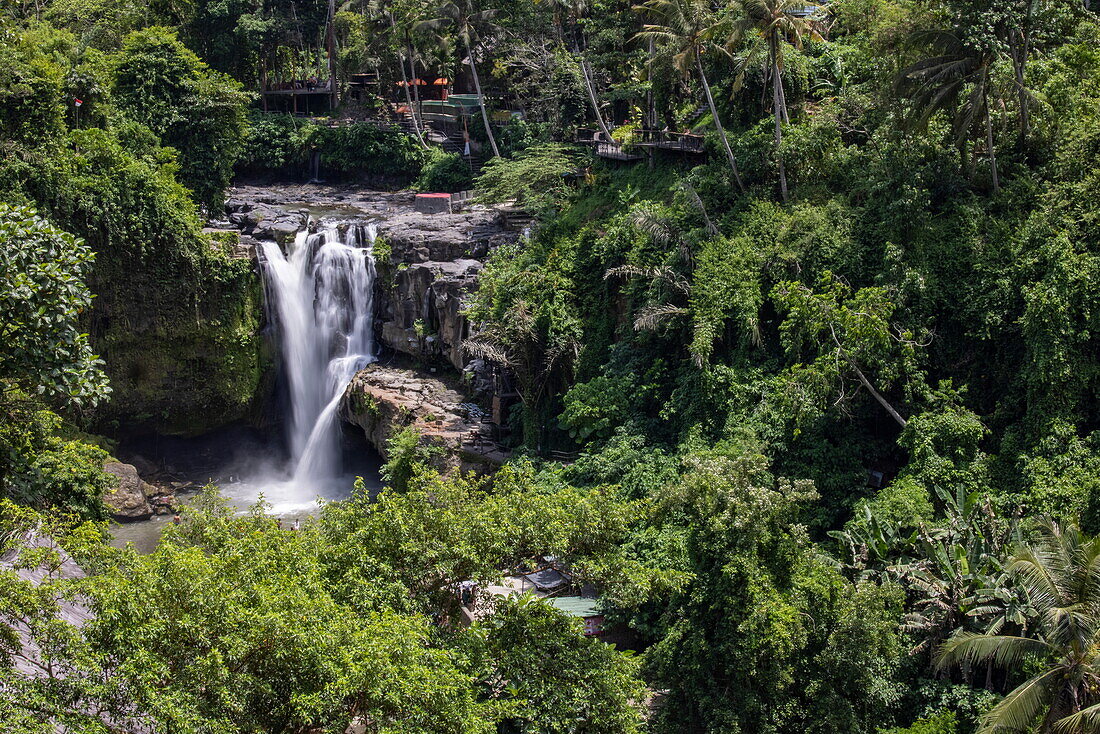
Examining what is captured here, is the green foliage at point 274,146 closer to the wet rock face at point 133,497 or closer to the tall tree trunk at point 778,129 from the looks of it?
the wet rock face at point 133,497

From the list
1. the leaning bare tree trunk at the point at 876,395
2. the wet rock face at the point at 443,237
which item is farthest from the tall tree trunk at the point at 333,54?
the leaning bare tree trunk at the point at 876,395

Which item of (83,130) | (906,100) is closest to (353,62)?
(83,130)

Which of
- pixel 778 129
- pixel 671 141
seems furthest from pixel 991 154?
pixel 671 141

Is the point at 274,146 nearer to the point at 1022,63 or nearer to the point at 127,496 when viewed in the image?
the point at 127,496

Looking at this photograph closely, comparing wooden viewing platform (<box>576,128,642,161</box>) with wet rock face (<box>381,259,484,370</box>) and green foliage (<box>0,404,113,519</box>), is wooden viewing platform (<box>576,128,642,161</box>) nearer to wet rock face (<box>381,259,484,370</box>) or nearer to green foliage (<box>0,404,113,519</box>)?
wet rock face (<box>381,259,484,370</box>)

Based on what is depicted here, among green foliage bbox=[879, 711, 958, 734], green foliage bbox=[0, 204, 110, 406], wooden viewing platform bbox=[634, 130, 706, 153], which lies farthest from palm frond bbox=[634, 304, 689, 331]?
green foliage bbox=[0, 204, 110, 406]
